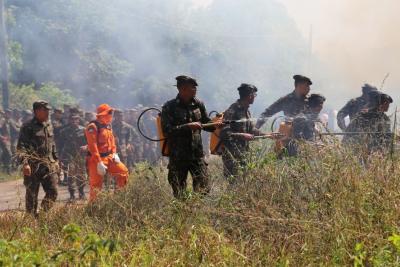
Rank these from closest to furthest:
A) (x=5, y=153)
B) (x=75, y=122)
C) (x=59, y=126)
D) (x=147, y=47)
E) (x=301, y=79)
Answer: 1. (x=301, y=79)
2. (x=75, y=122)
3. (x=59, y=126)
4. (x=5, y=153)
5. (x=147, y=47)

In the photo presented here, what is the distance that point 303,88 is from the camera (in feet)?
26.2

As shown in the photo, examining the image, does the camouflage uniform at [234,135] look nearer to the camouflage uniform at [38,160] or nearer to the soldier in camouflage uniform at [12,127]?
the camouflage uniform at [38,160]

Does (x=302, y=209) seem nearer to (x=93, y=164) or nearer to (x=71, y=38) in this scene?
(x=93, y=164)

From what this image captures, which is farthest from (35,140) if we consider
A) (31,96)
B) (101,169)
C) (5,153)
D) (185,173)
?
(31,96)

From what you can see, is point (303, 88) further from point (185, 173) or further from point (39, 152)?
point (39, 152)

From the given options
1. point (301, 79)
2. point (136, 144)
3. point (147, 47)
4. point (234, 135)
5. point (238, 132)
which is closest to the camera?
point (234, 135)

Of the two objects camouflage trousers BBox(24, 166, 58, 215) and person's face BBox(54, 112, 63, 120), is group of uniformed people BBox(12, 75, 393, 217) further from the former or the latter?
person's face BBox(54, 112, 63, 120)

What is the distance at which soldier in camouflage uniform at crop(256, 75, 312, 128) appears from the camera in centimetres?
796

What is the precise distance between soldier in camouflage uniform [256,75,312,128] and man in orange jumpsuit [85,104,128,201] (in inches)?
82.9

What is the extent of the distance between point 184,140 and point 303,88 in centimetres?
263

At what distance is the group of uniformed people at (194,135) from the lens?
19.7ft

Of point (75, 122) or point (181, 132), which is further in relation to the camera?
point (75, 122)

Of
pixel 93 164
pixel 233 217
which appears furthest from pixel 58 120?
pixel 233 217

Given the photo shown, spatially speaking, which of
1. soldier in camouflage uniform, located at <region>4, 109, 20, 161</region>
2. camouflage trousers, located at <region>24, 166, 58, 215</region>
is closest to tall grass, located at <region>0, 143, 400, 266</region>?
camouflage trousers, located at <region>24, 166, 58, 215</region>
